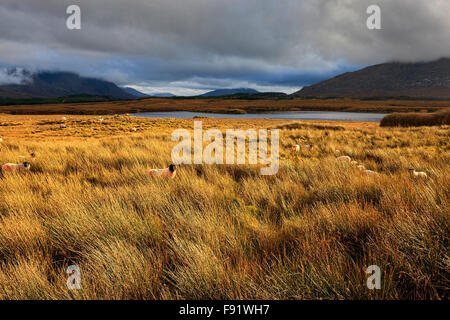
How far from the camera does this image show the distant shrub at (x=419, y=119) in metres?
24.6

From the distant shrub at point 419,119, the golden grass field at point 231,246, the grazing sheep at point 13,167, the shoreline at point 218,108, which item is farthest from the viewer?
the shoreline at point 218,108

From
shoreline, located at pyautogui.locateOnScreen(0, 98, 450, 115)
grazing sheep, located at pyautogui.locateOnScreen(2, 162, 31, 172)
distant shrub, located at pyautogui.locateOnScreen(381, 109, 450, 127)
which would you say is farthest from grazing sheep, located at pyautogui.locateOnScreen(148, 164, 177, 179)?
shoreline, located at pyautogui.locateOnScreen(0, 98, 450, 115)

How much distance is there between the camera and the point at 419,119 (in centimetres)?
2611

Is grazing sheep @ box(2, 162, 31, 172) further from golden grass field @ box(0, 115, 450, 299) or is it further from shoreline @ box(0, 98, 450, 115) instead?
shoreline @ box(0, 98, 450, 115)

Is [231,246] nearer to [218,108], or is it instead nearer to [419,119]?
[419,119]

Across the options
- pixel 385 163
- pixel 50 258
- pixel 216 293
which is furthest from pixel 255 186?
pixel 385 163

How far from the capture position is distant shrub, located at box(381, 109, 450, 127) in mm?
24630

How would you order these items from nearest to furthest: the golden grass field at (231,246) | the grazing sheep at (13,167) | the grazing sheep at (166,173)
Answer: the golden grass field at (231,246) < the grazing sheep at (166,173) < the grazing sheep at (13,167)

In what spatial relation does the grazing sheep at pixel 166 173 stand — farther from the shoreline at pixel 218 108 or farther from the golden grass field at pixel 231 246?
the shoreline at pixel 218 108

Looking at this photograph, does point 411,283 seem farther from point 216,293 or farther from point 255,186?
point 255,186

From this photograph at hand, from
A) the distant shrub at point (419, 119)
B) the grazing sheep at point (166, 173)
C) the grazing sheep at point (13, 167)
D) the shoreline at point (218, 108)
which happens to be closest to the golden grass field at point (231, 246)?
the grazing sheep at point (166, 173)

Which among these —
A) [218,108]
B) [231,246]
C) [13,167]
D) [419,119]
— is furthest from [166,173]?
[218,108]

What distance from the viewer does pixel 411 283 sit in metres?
1.69

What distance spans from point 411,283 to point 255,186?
110 inches
